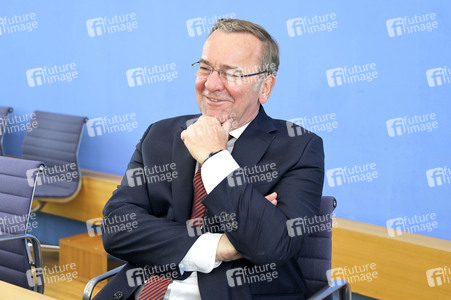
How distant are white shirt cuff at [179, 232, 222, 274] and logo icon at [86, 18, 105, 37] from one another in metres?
3.47

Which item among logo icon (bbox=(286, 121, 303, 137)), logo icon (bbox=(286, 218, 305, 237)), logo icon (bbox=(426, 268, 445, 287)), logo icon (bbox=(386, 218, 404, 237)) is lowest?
logo icon (bbox=(426, 268, 445, 287))

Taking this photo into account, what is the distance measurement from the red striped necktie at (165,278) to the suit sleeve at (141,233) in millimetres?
57

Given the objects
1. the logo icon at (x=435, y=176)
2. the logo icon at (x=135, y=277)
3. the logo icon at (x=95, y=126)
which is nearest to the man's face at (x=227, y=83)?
the logo icon at (x=135, y=277)

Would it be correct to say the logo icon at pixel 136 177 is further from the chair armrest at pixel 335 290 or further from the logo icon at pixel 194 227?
the chair armrest at pixel 335 290

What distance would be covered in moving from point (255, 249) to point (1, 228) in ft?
4.91

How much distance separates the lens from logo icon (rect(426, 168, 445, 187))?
3.46 metres

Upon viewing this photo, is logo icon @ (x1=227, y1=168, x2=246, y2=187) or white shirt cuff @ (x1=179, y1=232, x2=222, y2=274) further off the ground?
logo icon @ (x1=227, y1=168, x2=246, y2=187)

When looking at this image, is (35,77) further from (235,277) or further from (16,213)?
(235,277)

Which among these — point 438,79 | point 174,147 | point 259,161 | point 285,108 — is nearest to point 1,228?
point 174,147

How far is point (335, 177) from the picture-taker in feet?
12.7

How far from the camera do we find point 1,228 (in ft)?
9.04

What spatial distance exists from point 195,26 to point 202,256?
2826 mm

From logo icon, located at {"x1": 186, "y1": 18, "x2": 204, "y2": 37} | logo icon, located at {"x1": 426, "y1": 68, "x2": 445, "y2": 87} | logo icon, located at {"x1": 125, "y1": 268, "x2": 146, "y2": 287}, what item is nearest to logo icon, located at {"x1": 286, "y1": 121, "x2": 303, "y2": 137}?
logo icon, located at {"x1": 125, "y1": 268, "x2": 146, "y2": 287}

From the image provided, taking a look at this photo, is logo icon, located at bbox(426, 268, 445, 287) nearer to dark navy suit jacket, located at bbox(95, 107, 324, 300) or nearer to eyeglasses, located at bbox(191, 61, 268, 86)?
dark navy suit jacket, located at bbox(95, 107, 324, 300)
